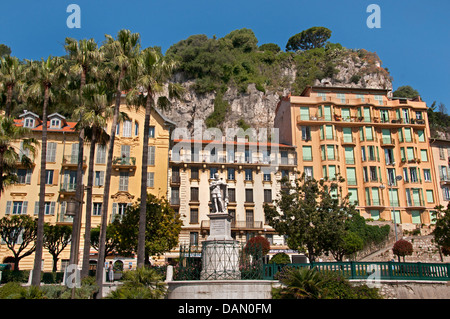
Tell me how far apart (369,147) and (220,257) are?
36736 mm

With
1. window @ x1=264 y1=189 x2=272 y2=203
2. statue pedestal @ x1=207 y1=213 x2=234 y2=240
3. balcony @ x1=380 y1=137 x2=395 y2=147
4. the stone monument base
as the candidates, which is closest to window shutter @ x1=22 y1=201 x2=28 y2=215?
window @ x1=264 y1=189 x2=272 y2=203

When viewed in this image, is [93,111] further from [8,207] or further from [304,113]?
[304,113]

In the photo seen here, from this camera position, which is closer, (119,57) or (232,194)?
(119,57)

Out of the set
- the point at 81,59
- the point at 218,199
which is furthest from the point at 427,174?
the point at 81,59

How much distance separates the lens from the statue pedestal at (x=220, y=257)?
18188mm

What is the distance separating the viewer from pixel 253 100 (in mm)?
77812

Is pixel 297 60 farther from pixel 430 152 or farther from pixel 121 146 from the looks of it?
pixel 121 146

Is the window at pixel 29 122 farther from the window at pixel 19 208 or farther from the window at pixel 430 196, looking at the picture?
the window at pixel 430 196

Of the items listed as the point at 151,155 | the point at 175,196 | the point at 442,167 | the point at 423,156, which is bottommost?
the point at 175,196

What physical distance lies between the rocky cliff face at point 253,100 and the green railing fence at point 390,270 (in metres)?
56.5

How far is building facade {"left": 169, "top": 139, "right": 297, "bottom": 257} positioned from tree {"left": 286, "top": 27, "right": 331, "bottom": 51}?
266 ft
